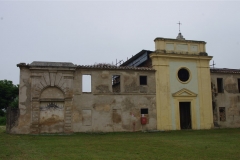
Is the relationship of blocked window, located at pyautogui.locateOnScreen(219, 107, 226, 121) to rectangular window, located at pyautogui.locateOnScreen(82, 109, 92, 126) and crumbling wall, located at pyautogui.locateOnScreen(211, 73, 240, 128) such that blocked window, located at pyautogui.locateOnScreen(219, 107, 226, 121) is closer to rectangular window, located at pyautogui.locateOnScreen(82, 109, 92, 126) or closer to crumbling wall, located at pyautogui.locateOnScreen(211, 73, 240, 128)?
crumbling wall, located at pyautogui.locateOnScreen(211, 73, 240, 128)

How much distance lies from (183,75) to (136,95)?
5.03 m

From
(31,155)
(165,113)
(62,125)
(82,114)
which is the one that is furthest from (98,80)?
(31,155)

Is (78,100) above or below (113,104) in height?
above

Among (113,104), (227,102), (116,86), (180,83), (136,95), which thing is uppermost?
(180,83)

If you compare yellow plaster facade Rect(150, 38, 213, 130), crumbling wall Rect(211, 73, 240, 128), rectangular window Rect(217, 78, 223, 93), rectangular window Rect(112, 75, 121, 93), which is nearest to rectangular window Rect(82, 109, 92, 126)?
rectangular window Rect(112, 75, 121, 93)

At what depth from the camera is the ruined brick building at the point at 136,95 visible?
20062 millimetres

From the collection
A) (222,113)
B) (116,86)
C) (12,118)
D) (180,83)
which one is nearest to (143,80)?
(116,86)

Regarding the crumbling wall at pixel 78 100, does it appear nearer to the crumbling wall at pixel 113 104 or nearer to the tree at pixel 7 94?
the crumbling wall at pixel 113 104

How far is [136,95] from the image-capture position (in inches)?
883

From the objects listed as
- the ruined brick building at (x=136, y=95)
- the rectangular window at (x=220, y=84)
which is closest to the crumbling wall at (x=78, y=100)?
the ruined brick building at (x=136, y=95)

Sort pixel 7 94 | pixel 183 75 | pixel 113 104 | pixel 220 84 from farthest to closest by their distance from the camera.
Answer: pixel 7 94
pixel 220 84
pixel 183 75
pixel 113 104

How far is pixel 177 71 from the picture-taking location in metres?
24.0

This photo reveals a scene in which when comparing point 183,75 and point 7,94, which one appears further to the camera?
point 7,94

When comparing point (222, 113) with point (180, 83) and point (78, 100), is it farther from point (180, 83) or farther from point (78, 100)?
point (78, 100)
